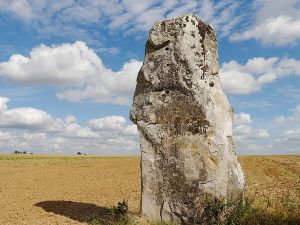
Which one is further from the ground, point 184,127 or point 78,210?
point 184,127

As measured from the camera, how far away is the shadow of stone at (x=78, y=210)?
15456mm

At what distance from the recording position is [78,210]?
17.6 meters

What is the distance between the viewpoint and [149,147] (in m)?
13.8

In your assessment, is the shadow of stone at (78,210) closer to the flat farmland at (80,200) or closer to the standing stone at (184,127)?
the flat farmland at (80,200)

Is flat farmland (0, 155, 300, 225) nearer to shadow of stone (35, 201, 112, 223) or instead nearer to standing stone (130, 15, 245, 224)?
shadow of stone (35, 201, 112, 223)

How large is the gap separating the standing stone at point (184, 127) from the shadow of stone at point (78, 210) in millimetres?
2307

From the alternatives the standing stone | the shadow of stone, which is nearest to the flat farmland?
the shadow of stone

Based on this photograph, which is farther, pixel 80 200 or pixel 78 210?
pixel 80 200

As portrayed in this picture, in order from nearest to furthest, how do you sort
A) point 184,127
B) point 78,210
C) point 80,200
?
point 184,127 → point 78,210 → point 80,200

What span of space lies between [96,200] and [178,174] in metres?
8.33

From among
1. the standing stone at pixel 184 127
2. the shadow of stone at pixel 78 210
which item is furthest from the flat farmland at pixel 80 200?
the standing stone at pixel 184 127

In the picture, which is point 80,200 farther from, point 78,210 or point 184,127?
point 184,127

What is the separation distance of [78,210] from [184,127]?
6.62 meters

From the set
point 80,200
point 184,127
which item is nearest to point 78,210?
point 80,200
